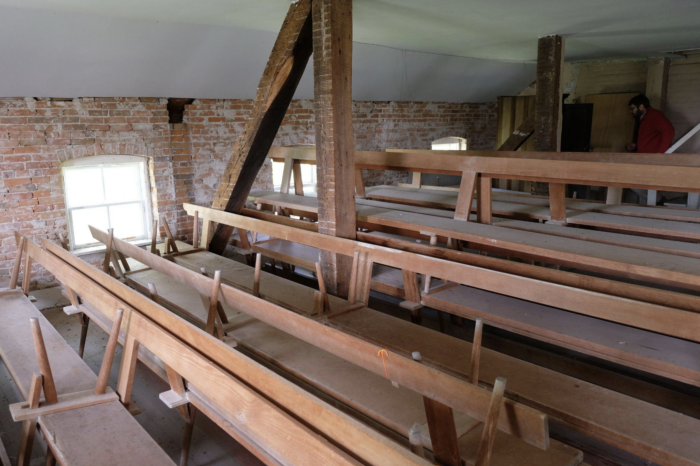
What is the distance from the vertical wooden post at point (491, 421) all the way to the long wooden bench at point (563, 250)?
6.08 ft

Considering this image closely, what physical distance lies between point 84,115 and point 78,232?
4.33 ft

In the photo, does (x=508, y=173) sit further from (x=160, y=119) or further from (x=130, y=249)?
(x=160, y=119)

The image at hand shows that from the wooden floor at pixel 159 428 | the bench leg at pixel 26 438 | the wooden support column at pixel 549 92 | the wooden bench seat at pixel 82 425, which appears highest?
the wooden support column at pixel 549 92

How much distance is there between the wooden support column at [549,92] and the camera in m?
6.48

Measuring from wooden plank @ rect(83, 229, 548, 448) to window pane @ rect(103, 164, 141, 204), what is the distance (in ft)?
11.2

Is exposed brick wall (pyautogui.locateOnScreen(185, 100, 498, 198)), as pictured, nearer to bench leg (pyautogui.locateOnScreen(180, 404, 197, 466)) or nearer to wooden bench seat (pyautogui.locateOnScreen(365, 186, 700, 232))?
wooden bench seat (pyautogui.locateOnScreen(365, 186, 700, 232))

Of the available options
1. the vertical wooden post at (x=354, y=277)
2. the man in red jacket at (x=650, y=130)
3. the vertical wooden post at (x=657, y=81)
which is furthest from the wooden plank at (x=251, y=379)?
the vertical wooden post at (x=657, y=81)

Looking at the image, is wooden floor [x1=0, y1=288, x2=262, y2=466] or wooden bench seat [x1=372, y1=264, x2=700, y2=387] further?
wooden floor [x1=0, y1=288, x2=262, y2=466]

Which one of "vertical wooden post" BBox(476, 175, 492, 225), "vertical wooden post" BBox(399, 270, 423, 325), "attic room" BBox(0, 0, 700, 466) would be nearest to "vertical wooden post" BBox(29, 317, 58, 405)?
"attic room" BBox(0, 0, 700, 466)

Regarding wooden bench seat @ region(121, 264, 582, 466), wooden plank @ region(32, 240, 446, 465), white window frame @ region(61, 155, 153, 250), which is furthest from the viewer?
white window frame @ region(61, 155, 153, 250)

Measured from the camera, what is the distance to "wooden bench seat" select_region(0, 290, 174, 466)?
226cm

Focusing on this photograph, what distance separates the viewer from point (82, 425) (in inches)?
98.0

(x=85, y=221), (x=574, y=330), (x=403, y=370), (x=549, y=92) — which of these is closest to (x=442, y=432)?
(x=403, y=370)

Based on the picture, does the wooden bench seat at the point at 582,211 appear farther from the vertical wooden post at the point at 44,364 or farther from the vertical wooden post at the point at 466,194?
the vertical wooden post at the point at 44,364
